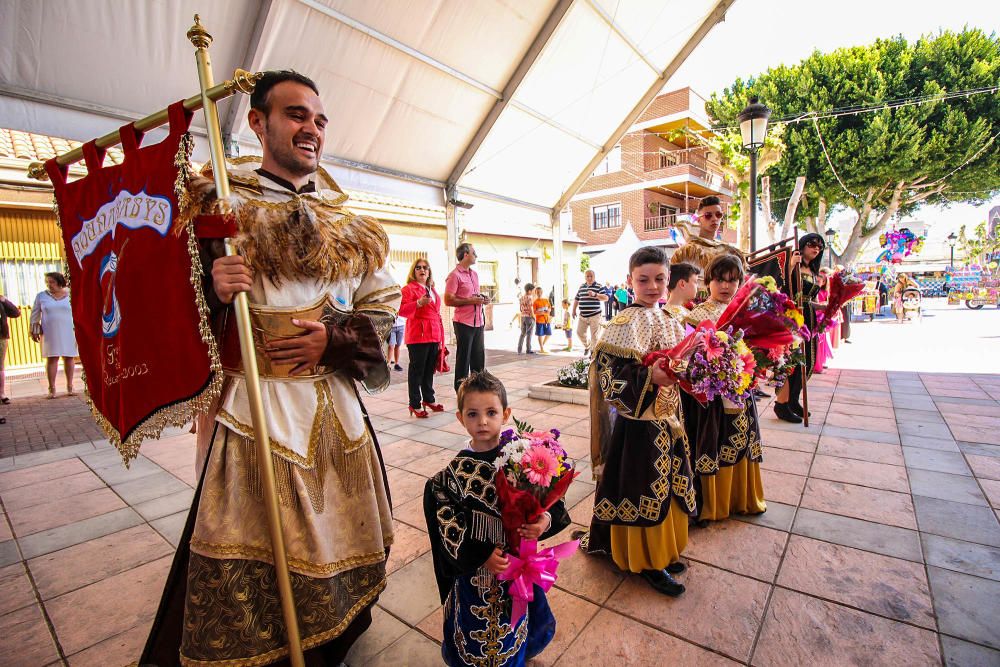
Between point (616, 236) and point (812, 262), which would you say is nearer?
point (812, 262)

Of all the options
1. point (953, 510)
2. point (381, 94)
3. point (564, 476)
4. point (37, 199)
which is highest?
point (381, 94)

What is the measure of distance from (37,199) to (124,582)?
34.3 feet

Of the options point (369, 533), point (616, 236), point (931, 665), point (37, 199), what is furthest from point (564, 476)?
point (616, 236)

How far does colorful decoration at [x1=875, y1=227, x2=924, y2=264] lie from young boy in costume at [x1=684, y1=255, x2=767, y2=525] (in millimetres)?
22363

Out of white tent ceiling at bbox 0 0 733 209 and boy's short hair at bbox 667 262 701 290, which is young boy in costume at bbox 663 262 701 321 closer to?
boy's short hair at bbox 667 262 701 290

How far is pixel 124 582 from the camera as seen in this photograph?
2502 millimetres

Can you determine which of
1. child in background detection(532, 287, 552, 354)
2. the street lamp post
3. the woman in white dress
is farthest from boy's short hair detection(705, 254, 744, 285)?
the woman in white dress

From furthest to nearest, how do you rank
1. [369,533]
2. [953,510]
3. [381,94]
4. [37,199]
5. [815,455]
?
[37,199] → [381,94] → [815,455] → [953,510] → [369,533]

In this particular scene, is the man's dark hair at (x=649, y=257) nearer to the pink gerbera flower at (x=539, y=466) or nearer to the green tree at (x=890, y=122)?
the pink gerbera flower at (x=539, y=466)

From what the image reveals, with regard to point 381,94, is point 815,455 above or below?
below

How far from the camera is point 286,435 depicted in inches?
62.4

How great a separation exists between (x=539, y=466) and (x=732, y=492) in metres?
2.14

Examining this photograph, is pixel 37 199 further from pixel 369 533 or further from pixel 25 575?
pixel 369 533

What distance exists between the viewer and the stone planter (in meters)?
5.94
